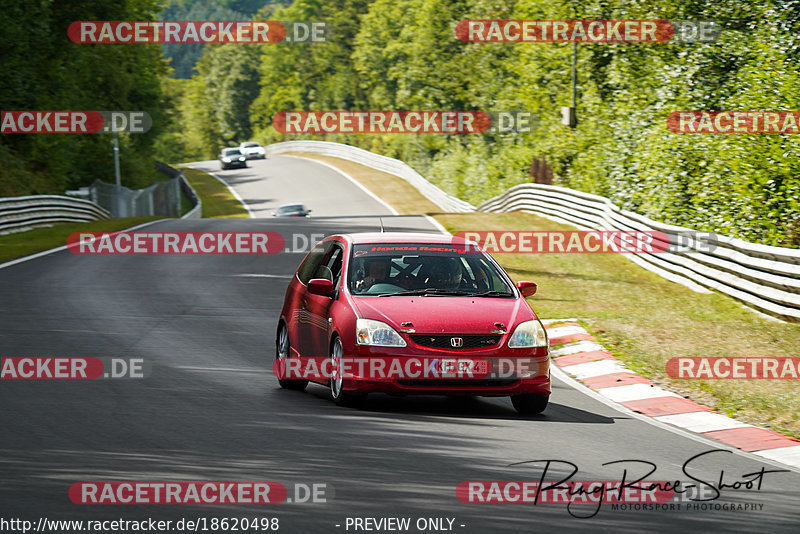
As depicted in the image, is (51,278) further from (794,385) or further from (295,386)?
(794,385)

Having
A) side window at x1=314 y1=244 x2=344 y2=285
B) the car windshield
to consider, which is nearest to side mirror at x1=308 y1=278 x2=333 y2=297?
the car windshield

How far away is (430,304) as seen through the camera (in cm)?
956

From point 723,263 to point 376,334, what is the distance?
451 inches

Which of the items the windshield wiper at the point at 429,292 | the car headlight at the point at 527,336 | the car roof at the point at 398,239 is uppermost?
the car roof at the point at 398,239

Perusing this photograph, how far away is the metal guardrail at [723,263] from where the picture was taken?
16062 mm

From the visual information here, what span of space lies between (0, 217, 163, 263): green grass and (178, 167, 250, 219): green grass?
2767 cm

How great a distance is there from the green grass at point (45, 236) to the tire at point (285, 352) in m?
13.5

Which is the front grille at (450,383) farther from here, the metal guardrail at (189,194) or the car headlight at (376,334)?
the metal guardrail at (189,194)

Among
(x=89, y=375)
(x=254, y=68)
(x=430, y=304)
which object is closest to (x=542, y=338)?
(x=430, y=304)

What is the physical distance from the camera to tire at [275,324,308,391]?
10727 mm

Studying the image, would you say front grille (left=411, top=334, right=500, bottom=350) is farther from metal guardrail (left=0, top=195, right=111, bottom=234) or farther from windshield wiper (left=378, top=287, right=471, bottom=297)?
metal guardrail (left=0, top=195, right=111, bottom=234)

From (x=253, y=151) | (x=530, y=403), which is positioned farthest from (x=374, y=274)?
(x=253, y=151)

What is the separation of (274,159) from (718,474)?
294 ft

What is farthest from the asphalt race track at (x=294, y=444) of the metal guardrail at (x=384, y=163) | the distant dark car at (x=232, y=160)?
the distant dark car at (x=232, y=160)
